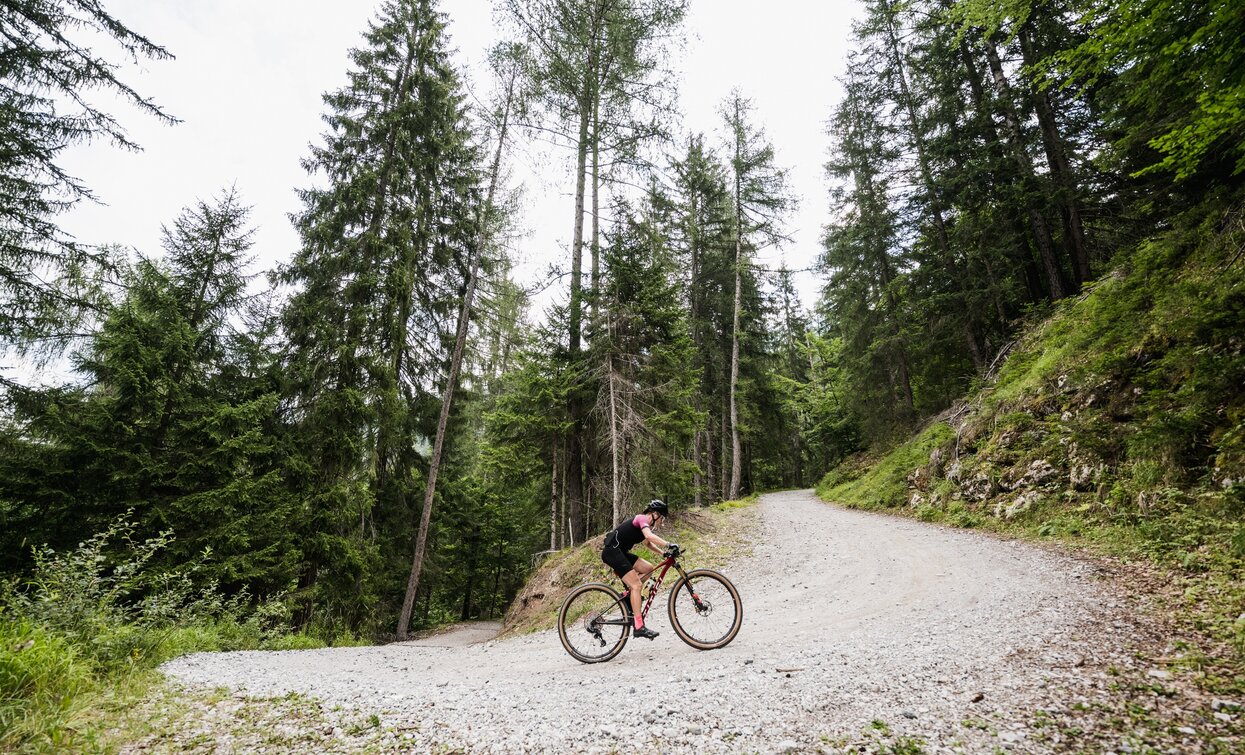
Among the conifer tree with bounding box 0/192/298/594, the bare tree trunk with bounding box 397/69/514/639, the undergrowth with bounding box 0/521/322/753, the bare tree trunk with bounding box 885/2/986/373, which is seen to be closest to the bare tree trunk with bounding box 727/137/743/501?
the bare tree trunk with bounding box 885/2/986/373

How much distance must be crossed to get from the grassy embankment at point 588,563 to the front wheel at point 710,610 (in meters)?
2.89

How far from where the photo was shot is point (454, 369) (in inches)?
592

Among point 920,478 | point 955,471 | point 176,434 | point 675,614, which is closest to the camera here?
point 675,614

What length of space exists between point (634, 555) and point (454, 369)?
1091 centimetres

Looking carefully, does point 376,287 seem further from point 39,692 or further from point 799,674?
point 799,674

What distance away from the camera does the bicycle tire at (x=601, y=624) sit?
5.80m

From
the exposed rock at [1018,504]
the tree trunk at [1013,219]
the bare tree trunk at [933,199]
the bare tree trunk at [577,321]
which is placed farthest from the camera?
the bare tree trunk at [933,199]

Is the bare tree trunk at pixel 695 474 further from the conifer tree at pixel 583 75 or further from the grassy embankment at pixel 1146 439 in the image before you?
the grassy embankment at pixel 1146 439

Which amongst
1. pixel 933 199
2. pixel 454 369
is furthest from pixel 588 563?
pixel 933 199

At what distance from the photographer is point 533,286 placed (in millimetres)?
13523

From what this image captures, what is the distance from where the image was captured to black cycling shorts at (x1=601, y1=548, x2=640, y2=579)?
5.94 metres

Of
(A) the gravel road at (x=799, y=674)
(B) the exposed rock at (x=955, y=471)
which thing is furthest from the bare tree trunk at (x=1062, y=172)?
(A) the gravel road at (x=799, y=674)

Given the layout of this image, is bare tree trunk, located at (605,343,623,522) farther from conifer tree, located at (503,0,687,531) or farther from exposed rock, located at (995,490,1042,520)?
exposed rock, located at (995,490,1042,520)

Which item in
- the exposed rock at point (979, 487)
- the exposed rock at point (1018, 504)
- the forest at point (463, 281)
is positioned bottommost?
the exposed rock at point (1018, 504)
